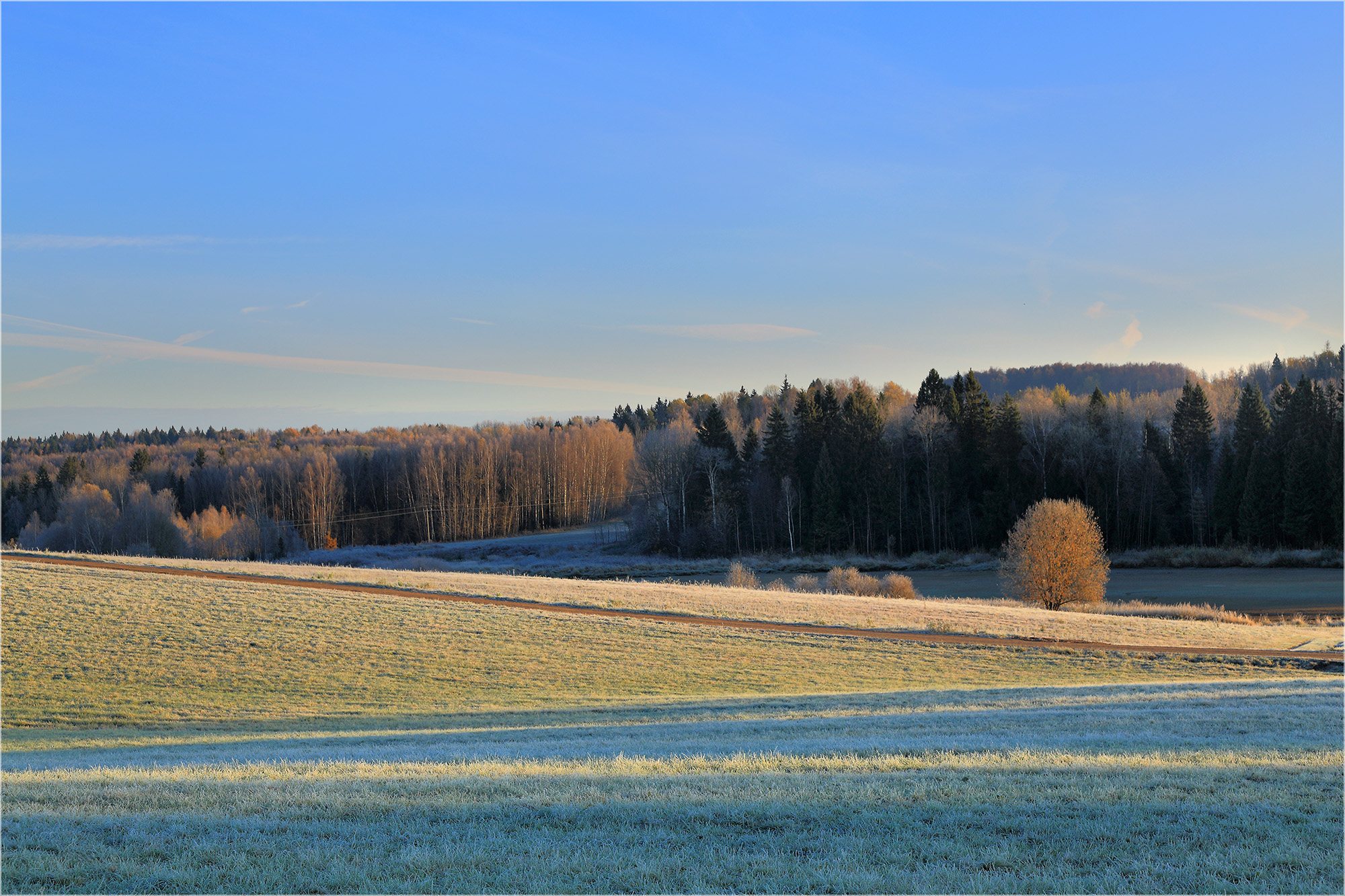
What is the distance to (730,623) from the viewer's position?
30.8 metres

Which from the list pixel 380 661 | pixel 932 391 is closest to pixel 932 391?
pixel 932 391

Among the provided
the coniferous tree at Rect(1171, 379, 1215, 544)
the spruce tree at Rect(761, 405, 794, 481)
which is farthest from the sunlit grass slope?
the spruce tree at Rect(761, 405, 794, 481)

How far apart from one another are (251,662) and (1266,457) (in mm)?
78084

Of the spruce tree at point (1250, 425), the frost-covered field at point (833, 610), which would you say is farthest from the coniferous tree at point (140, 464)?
the spruce tree at point (1250, 425)

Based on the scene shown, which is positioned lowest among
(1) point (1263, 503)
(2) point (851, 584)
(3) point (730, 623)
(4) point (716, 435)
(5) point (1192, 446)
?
(2) point (851, 584)

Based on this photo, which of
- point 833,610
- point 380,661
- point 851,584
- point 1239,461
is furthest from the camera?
point 1239,461

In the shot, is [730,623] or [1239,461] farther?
[1239,461]

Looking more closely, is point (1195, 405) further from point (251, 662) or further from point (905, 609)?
point (251, 662)

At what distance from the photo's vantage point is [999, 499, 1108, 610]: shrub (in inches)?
1841

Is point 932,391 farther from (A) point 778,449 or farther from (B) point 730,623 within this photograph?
(B) point 730,623

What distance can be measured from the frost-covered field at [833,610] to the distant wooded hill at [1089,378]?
12236 cm

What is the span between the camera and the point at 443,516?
112 meters

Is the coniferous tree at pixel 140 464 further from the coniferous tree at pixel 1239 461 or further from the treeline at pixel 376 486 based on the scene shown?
the coniferous tree at pixel 1239 461

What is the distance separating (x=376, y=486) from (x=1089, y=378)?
13831 centimetres
